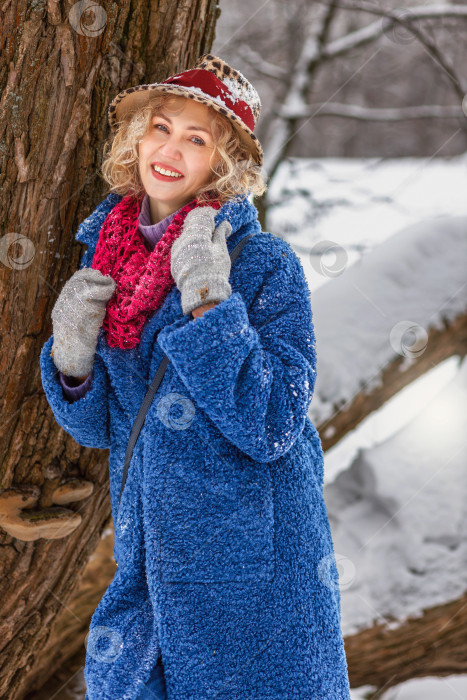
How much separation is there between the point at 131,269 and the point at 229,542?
653mm

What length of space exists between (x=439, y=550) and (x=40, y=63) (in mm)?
2340

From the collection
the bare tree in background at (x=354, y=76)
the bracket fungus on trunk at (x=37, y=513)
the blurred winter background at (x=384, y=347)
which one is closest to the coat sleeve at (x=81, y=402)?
the bracket fungus on trunk at (x=37, y=513)

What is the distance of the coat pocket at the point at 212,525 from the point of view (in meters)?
1.44

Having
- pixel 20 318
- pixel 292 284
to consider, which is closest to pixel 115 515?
pixel 20 318

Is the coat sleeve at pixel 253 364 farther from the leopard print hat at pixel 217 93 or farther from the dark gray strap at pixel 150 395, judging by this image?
the leopard print hat at pixel 217 93

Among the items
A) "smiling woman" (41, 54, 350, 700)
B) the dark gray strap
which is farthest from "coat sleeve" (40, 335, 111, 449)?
the dark gray strap

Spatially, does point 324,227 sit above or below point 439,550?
above

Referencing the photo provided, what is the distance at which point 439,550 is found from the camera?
8.91 ft

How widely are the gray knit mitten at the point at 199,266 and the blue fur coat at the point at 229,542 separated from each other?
0.07 m

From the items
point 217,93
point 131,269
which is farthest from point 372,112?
point 131,269

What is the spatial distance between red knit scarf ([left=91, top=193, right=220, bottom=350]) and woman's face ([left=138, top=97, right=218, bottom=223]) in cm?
6

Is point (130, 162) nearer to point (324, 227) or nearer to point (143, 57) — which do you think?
point (143, 57)

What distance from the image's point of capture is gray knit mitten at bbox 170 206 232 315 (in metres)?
1.32

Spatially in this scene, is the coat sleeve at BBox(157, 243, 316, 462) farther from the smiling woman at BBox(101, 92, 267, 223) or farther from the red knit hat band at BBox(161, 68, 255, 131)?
the red knit hat band at BBox(161, 68, 255, 131)
